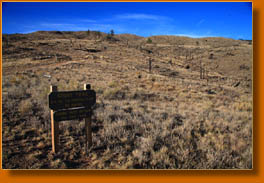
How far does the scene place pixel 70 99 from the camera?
4.19 m

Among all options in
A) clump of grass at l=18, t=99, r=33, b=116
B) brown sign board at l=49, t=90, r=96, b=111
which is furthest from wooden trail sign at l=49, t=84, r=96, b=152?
clump of grass at l=18, t=99, r=33, b=116

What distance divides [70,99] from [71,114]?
334 mm

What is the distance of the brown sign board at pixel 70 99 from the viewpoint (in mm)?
3994

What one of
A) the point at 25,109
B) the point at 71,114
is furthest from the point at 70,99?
the point at 25,109

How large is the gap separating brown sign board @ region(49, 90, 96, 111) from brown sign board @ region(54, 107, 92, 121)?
0.09 metres

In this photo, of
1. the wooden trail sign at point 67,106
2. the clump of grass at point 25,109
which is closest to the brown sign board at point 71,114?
the wooden trail sign at point 67,106

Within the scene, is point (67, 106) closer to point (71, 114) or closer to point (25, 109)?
point (71, 114)

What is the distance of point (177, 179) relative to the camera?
12.7 feet

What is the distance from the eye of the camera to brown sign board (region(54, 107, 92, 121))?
4.06 meters

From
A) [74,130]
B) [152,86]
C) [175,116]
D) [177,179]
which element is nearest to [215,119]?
[175,116]

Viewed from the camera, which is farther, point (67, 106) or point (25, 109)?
point (25, 109)

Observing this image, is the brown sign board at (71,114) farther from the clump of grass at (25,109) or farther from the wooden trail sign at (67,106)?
the clump of grass at (25,109)

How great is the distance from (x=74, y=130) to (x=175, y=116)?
3503 millimetres

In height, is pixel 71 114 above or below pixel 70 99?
below
